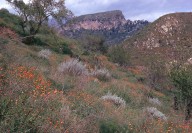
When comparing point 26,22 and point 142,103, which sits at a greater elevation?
point 26,22

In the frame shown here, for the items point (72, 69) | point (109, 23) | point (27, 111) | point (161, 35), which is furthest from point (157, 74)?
point (109, 23)

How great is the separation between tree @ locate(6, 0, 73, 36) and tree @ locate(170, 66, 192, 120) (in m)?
12.1

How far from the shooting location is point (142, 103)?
1511cm

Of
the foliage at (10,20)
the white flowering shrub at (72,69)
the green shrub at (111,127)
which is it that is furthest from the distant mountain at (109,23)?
the green shrub at (111,127)

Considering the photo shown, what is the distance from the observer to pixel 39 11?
24.9m

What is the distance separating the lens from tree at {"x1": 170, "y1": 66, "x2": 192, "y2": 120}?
15409mm

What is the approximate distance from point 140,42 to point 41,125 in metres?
79.5

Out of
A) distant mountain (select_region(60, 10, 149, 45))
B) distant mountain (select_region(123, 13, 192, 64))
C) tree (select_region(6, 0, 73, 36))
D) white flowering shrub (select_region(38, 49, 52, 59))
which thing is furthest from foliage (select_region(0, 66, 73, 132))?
distant mountain (select_region(60, 10, 149, 45))

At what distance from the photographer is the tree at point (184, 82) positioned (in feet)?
50.6

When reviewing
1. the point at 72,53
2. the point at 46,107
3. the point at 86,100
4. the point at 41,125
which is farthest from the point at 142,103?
the point at 72,53

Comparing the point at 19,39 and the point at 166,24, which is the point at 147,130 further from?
the point at 166,24

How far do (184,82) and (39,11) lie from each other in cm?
1348

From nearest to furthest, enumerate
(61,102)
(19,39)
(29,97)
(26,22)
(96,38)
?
1. (29,97)
2. (61,102)
3. (19,39)
4. (26,22)
5. (96,38)

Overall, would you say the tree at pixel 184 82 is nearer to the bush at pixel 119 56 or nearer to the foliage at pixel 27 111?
the foliage at pixel 27 111
